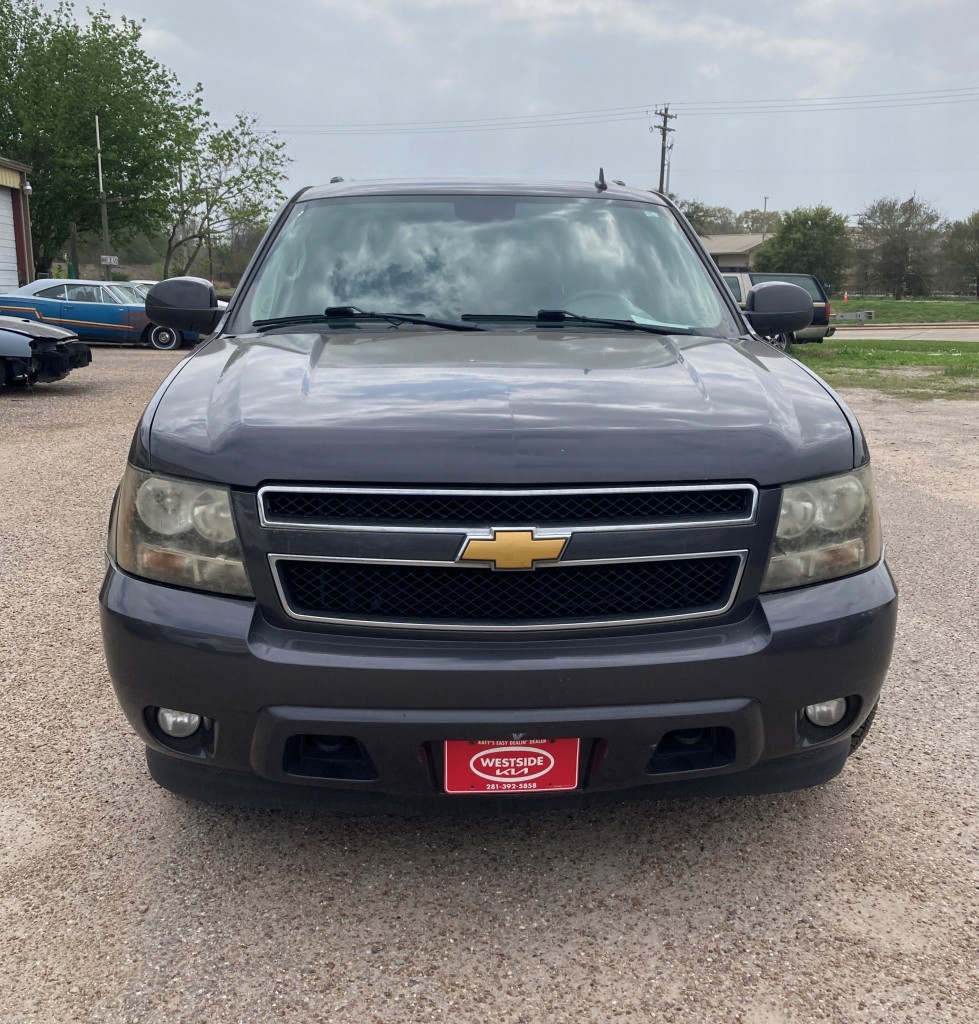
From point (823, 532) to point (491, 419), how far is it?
80 centimetres

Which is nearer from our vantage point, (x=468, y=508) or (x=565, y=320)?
(x=468, y=508)

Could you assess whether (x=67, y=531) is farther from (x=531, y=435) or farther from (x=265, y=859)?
(x=531, y=435)

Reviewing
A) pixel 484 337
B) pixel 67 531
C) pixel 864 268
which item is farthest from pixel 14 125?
pixel 864 268

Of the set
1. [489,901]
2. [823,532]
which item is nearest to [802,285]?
[823,532]

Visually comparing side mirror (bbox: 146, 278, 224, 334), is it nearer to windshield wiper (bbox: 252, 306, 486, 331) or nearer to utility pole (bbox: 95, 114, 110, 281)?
windshield wiper (bbox: 252, 306, 486, 331)

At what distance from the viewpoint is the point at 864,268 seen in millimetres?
67000

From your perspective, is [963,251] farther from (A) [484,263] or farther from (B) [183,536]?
(B) [183,536]

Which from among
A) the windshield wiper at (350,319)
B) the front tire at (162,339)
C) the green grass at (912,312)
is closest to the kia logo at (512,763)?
the windshield wiper at (350,319)

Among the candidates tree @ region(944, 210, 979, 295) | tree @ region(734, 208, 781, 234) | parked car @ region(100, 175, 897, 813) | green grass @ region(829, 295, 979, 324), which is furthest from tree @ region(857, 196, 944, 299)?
parked car @ region(100, 175, 897, 813)

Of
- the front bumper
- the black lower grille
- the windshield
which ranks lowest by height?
the front bumper

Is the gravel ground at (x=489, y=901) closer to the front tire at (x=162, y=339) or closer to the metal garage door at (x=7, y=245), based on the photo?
the front tire at (x=162, y=339)

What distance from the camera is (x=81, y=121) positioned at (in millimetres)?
40344

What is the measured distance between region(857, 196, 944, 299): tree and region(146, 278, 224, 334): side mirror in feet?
224

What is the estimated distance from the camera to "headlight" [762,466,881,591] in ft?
7.21
